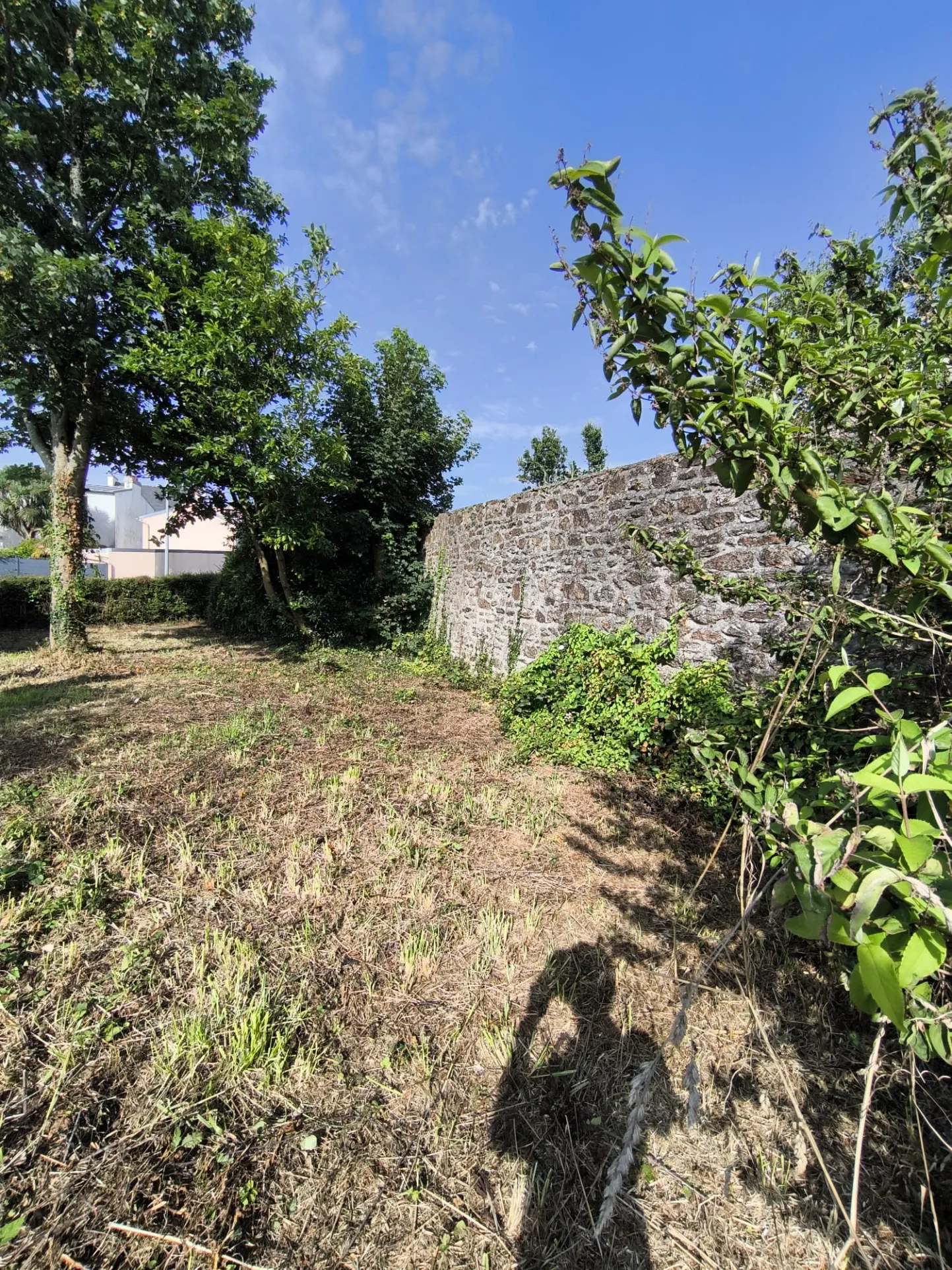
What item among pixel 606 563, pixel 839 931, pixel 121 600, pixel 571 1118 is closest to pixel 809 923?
pixel 839 931

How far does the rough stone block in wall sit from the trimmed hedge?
9165mm

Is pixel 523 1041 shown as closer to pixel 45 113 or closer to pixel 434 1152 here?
pixel 434 1152

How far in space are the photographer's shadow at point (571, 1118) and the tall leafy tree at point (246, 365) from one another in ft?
22.7

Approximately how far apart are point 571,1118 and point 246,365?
8.54 meters

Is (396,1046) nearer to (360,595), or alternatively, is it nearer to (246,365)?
(246,365)

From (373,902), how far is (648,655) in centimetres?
307

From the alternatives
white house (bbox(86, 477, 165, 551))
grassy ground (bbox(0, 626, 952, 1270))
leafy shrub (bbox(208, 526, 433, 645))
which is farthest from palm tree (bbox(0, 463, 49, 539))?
grassy ground (bbox(0, 626, 952, 1270))

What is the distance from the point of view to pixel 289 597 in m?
9.52

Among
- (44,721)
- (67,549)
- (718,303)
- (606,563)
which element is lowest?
(44,721)

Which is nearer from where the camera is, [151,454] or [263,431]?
[263,431]

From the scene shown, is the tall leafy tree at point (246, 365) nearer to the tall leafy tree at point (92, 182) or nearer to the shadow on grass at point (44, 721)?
the tall leafy tree at point (92, 182)

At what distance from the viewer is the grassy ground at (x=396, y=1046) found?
4.47 ft

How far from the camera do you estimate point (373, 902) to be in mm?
2633

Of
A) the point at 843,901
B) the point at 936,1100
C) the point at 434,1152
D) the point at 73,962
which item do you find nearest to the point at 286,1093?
the point at 434,1152
